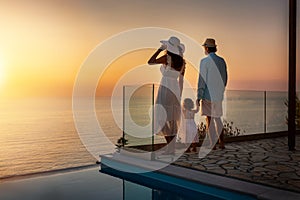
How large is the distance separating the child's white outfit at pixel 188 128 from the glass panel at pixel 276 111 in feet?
8.19

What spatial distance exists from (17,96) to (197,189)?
5.98 meters

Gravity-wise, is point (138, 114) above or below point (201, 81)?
below

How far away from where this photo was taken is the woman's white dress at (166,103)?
492 cm

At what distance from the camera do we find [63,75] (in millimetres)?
8578

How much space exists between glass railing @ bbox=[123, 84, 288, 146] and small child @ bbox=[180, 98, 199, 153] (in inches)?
4.0

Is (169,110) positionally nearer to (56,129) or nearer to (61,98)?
(61,98)

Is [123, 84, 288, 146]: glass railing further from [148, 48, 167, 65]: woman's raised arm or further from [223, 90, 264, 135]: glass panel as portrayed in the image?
[148, 48, 167, 65]: woman's raised arm

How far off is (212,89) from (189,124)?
0.61 meters

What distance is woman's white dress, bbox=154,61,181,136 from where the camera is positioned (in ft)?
→ 16.1

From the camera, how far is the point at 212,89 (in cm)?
538

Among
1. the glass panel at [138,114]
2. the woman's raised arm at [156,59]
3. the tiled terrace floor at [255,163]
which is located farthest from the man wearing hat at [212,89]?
the glass panel at [138,114]

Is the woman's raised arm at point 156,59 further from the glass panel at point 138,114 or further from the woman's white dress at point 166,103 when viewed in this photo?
the glass panel at point 138,114

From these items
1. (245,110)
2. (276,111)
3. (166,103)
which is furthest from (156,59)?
(276,111)

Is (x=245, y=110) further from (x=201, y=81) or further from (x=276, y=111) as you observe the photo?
(x=201, y=81)
